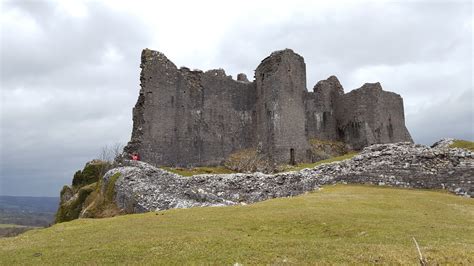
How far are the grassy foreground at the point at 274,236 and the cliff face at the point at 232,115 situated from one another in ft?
105

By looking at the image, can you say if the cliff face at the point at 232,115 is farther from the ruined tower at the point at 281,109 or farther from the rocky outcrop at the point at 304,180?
the rocky outcrop at the point at 304,180

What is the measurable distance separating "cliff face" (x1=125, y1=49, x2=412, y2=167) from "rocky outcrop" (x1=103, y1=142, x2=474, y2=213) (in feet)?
57.5

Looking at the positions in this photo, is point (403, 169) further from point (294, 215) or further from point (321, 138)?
point (321, 138)

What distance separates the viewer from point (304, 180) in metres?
38.7

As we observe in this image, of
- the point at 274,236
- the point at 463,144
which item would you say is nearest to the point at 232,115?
the point at 463,144

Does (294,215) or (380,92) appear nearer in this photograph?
(294,215)

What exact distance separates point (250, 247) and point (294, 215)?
21.1 feet

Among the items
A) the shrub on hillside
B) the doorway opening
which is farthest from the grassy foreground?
the shrub on hillside

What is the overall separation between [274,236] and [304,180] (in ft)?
64.3

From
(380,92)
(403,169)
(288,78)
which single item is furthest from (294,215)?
(380,92)

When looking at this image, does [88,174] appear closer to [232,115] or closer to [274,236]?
[232,115]

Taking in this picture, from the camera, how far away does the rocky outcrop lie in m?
35.5

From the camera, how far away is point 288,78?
64625mm

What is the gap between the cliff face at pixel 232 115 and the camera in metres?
57.7
